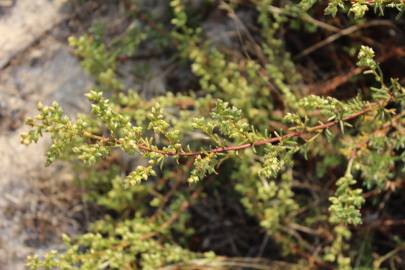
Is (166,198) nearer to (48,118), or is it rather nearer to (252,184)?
(252,184)

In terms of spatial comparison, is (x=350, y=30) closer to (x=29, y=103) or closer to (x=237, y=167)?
(x=237, y=167)

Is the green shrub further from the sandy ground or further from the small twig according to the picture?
the sandy ground

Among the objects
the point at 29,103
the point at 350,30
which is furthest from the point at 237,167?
the point at 29,103

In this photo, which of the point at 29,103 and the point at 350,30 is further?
the point at 29,103

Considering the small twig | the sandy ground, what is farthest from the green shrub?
the sandy ground

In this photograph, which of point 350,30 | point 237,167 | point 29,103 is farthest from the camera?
point 29,103

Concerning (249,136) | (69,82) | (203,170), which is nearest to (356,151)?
(249,136)

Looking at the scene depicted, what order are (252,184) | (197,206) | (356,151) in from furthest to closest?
(197,206)
(252,184)
(356,151)

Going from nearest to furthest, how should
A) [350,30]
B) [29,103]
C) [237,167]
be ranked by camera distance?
[350,30] → [237,167] → [29,103]

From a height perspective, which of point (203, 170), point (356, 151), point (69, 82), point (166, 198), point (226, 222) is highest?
point (203, 170)

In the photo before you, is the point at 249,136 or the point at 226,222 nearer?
the point at 249,136

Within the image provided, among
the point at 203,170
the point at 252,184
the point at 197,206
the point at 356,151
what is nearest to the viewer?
the point at 203,170
